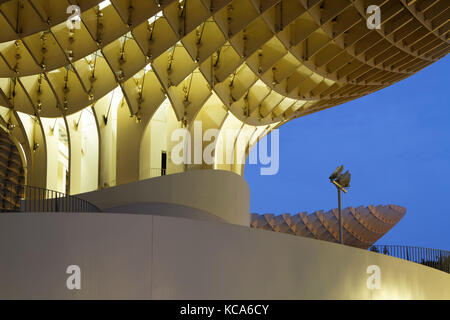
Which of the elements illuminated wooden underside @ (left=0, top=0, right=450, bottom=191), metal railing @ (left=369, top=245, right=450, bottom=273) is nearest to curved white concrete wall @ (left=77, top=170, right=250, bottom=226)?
illuminated wooden underside @ (left=0, top=0, right=450, bottom=191)

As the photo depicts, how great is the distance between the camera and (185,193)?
26156 mm

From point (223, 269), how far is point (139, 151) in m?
8.83

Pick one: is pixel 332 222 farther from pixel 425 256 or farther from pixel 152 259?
pixel 152 259

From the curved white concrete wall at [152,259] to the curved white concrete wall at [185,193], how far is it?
5.28 meters

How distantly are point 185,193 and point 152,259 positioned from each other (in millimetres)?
6982

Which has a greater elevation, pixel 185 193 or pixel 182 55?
pixel 182 55

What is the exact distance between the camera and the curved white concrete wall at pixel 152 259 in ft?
59.5

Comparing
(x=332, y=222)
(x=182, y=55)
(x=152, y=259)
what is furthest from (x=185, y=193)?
(x=332, y=222)

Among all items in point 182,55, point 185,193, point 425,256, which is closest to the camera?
point 185,193

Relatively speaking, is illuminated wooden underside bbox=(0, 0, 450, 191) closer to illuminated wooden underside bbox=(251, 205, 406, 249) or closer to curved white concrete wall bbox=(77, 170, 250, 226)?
curved white concrete wall bbox=(77, 170, 250, 226)

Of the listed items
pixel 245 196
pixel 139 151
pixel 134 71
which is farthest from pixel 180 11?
pixel 245 196

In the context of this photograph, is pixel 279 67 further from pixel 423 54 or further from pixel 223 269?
pixel 223 269

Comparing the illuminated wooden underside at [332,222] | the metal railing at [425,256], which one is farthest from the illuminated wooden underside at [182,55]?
the illuminated wooden underside at [332,222]

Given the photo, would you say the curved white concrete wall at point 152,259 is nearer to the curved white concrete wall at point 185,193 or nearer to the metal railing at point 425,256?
the curved white concrete wall at point 185,193
